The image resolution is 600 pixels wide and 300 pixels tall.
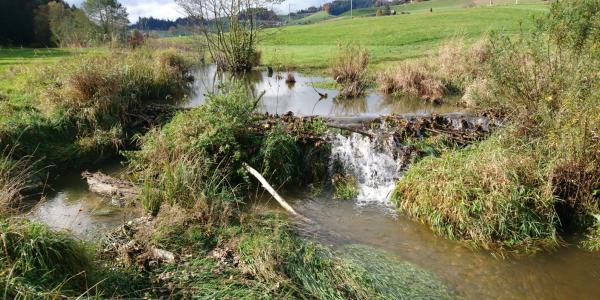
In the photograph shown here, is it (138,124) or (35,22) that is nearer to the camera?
(138,124)

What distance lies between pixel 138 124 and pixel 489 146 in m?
8.71

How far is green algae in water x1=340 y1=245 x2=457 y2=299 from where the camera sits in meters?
5.30

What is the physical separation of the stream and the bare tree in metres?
15.5

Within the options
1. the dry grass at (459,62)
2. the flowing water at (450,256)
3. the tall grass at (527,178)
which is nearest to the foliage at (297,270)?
the flowing water at (450,256)

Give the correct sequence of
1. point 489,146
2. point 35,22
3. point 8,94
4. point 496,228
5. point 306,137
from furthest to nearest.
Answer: point 35,22
point 8,94
point 306,137
point 489,146
point 496,228

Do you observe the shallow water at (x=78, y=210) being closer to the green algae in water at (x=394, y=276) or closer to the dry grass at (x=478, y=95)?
the green algae in water at (x=394, y=276)

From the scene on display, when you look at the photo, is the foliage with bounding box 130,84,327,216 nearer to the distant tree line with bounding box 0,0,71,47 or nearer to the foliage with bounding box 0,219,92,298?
the foliage with bounding box 0,219,92,298

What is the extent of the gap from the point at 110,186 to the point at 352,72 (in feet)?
39.4

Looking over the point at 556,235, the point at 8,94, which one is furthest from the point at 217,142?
the point at 8,94

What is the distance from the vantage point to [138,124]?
1152 centimetres

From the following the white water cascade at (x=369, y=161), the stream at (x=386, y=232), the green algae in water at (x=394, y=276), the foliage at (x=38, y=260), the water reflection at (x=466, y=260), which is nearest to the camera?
the foliage at (x=38, y=260)

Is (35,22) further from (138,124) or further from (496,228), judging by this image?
(496,228)

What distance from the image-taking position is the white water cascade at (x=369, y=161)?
9156 mm

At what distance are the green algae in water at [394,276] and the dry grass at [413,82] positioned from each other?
1095cm
